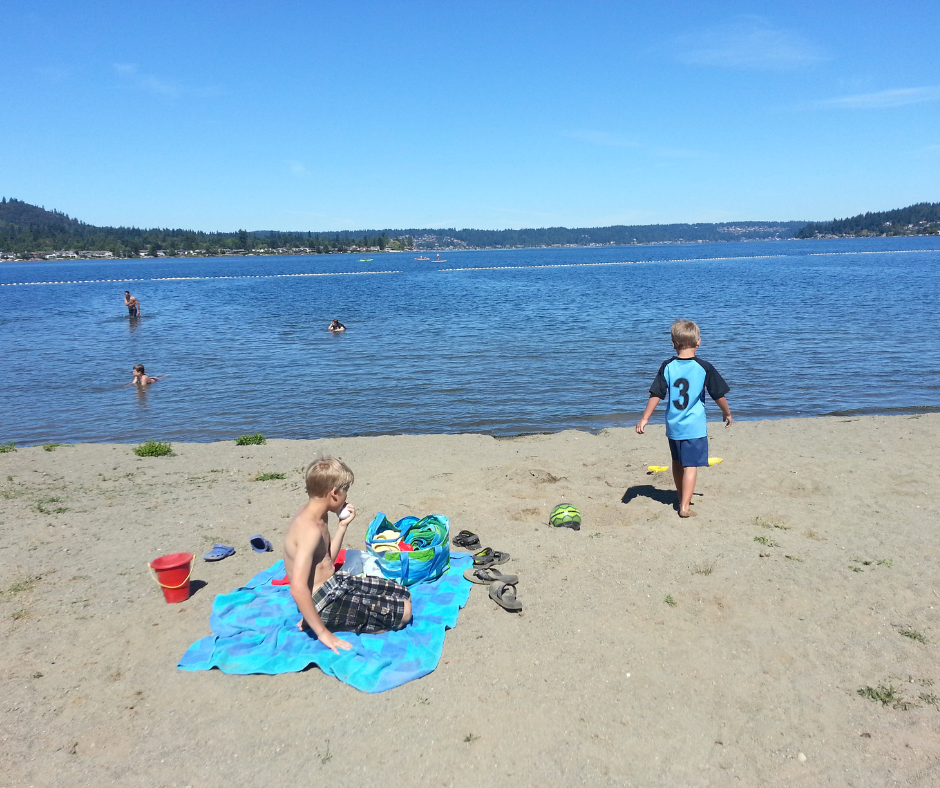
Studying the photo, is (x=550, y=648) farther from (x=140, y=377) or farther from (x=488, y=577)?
(x=140, y=377)

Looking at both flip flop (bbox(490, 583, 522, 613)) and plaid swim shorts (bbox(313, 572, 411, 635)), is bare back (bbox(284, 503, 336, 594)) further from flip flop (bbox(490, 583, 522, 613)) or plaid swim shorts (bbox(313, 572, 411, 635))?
flip flop (bbox(490, 583, 522, 613))

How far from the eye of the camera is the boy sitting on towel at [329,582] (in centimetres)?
521

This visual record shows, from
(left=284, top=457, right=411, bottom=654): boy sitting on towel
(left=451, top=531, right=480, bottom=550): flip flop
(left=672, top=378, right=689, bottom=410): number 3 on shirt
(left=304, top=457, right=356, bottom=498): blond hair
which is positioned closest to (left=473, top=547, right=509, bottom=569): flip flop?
(left=451, top=531, right=480, bottom=550): flip flop

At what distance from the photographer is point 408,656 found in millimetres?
5188

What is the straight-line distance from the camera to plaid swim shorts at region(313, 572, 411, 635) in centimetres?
547

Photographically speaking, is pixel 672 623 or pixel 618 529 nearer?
pixel 672 623

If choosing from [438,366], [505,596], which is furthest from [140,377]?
[505,596]

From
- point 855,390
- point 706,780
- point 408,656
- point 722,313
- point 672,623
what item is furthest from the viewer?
point 722,313

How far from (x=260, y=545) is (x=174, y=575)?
47.7 inches

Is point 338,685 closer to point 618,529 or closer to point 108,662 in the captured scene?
point 108,662

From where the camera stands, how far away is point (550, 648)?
529 cm

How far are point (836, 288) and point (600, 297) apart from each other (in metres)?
17.4

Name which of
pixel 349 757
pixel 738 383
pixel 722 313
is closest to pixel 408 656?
pixel 349 757

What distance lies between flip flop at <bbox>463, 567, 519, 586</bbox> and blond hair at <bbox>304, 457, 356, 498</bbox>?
183 centimetres
